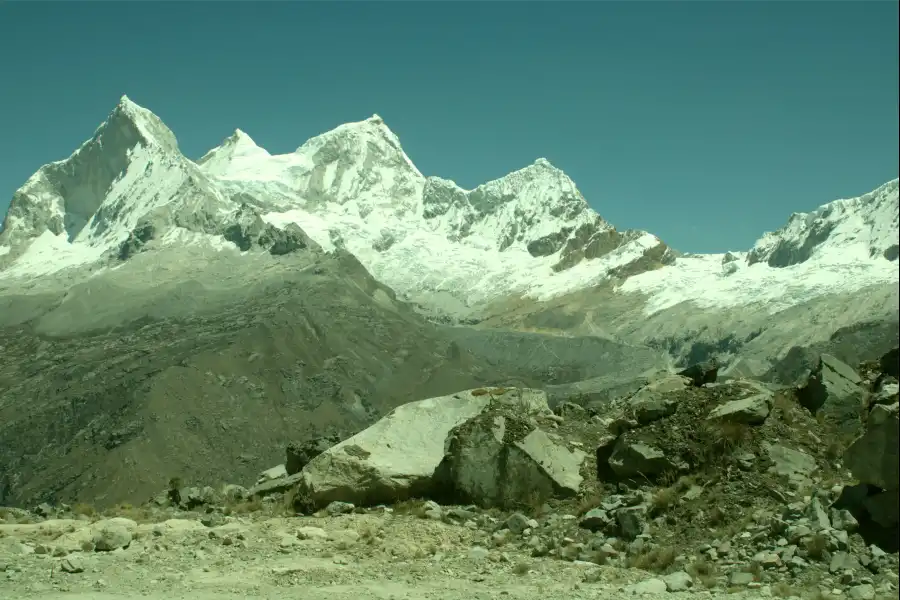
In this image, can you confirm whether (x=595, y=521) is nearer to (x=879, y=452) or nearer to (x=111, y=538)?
(x=879, y=452)

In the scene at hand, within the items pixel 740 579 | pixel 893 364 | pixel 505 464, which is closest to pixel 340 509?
pixel 505 464

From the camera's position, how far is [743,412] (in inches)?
766

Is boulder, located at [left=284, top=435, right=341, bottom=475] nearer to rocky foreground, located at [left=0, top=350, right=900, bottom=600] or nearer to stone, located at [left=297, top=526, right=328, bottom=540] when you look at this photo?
rocky foreground, located at [left=0, top=350, right=900, bottom=600]

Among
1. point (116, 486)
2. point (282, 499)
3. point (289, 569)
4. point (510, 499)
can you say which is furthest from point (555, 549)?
point (116, 486)

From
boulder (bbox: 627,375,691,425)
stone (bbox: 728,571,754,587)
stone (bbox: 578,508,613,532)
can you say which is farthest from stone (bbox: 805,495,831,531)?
boulder (bbox: 627,375,691,425)

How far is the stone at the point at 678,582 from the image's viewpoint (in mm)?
14195

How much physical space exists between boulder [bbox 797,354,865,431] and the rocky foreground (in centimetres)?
5

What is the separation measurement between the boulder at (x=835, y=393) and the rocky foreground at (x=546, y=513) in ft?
0.17

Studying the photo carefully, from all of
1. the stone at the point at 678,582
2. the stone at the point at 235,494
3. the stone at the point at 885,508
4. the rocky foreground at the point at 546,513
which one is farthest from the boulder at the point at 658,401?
the stone at the point at 235,494

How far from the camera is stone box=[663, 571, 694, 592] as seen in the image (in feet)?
46.6

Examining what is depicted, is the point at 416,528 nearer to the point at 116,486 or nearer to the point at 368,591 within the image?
the point at 368,591

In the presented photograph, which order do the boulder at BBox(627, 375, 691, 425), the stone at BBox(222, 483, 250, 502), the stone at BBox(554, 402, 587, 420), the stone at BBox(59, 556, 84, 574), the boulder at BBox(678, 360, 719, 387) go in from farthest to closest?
the stone at BBox(222, 483, 250, 502), the stone at BBox(554, 402, 587, 420), the boulder at BBox(678, 360, 719, 387), the boulder at BBox(627, 375, 691, 425), the stone at BBox(59, 556, 84, 574)

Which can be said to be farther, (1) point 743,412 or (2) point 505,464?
(2) point 505,464

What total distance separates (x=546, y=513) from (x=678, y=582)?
16.5 ft
